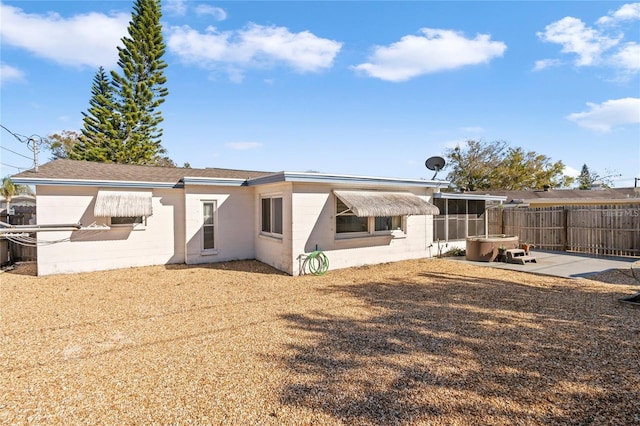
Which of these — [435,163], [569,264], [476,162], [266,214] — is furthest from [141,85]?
[476,162]

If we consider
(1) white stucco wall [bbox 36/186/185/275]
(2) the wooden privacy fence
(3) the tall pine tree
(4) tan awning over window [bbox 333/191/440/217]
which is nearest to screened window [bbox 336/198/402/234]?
(4) tan awning over window [bbox 333/191/440/217]

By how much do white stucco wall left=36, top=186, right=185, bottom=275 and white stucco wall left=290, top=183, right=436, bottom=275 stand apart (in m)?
4.66

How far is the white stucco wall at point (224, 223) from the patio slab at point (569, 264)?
8580mm

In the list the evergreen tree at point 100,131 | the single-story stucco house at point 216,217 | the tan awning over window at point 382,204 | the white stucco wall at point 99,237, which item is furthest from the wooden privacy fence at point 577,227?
the evergreen tree at point 100,131

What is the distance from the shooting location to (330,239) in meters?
10.4

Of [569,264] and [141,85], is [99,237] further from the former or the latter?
[141,85]

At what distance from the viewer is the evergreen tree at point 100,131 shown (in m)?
26.2

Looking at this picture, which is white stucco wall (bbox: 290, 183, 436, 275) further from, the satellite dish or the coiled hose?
the satellite dish

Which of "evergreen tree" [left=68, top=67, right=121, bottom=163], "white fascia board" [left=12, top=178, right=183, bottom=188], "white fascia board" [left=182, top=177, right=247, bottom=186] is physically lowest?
"white fascia board" [left=12, top=178, right=183, bottom=188]

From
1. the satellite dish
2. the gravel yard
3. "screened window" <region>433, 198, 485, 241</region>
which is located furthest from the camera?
the satellite dish

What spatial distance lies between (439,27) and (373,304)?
36.3 feet

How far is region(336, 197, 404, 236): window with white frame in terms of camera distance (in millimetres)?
10719

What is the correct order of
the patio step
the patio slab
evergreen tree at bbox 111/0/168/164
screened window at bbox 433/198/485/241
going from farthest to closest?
evergreen tree at bbox 111/0/168/164
screened window at bbox 433/198/485/241
the patio step
the patio slab

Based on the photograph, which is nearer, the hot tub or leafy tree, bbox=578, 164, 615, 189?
the hot tub
